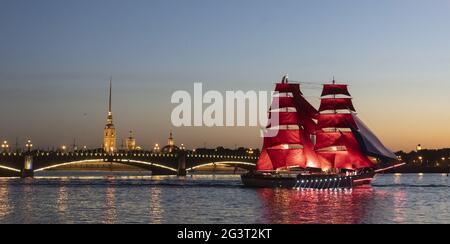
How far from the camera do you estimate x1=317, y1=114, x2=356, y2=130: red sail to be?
395 ft

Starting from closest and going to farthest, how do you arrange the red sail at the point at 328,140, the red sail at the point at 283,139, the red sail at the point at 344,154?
1. the red sail at the point at 283,139
2. the red sail at the point at 344,154
3. the red sail at the point at 328,140

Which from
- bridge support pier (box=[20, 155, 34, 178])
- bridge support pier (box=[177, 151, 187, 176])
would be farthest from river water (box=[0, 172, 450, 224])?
bridge support pier (box=[177, 151, 187, 176])

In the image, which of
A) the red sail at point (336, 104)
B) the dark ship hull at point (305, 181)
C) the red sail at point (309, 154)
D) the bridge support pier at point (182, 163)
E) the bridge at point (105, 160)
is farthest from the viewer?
the bridge support pier at point (182, 163)

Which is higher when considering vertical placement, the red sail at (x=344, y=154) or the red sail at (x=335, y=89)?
the red sail at (x=335, y=89)

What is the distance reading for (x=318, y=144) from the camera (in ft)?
393

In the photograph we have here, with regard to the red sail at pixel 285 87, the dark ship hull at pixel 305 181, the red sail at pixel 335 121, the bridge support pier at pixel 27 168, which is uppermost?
the red sail at pixel 285 87

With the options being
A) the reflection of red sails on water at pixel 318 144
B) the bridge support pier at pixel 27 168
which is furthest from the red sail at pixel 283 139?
the bridge support pier at pixel 27 168

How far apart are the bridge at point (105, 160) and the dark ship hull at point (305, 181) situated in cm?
4949

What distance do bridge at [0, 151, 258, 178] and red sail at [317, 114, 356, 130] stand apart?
158ft

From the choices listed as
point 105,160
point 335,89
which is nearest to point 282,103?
point 335,89

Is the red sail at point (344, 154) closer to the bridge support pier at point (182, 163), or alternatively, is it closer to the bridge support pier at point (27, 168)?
the bridge support pier at point (182, 163)

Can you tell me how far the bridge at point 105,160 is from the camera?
155 meters

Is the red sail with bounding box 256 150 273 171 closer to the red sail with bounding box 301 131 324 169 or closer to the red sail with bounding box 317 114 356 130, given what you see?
the red sail with bounding box 301 131 324 169
